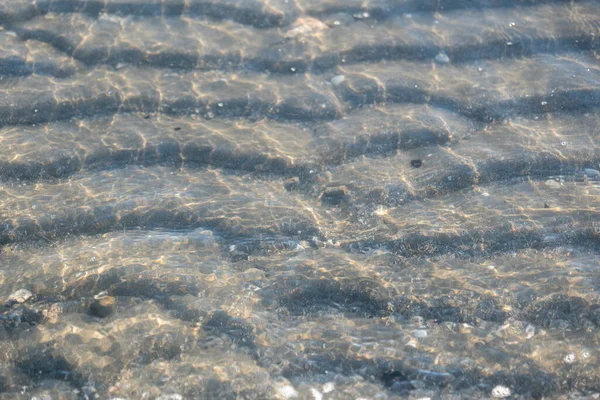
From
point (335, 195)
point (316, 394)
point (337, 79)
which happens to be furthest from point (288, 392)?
point (337, 79)

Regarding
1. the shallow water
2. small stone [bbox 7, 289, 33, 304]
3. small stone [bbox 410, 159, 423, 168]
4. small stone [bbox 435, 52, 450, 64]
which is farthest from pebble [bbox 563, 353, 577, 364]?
small stone [bbox 7, 289, 33, 304]

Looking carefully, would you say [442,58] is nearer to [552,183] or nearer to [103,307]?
[552,183]

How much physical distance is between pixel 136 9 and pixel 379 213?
450 centimetres

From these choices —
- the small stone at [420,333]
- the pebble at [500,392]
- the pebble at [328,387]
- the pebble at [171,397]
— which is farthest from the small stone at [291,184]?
the pebble at [500,392]

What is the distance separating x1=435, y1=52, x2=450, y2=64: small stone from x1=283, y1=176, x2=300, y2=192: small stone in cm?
270

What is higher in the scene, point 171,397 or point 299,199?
point 299,199

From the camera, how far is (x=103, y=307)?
4367mm

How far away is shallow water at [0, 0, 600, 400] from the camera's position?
405cm

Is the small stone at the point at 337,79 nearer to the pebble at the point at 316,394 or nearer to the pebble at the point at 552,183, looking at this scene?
the pebble at the point at 552,183

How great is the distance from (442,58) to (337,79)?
145 cm

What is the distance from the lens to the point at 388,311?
14.5 ft

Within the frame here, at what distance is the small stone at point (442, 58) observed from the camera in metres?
6.88

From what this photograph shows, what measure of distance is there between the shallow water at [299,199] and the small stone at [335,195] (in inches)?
0.6

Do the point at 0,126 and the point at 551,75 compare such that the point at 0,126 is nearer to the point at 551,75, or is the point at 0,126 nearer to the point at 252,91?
the point at 252,91
